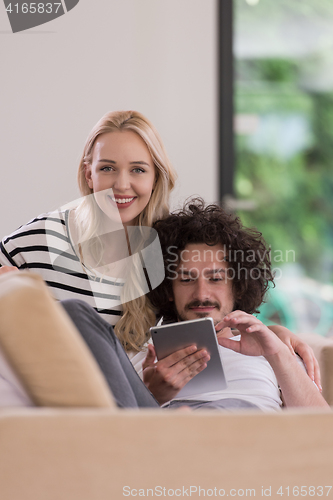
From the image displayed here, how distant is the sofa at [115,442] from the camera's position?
2.35 ft

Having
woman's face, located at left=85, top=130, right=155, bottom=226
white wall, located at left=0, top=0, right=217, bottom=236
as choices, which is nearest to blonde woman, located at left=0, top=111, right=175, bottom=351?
woman's face, located at left=85, top=130, right=155, bottom=226

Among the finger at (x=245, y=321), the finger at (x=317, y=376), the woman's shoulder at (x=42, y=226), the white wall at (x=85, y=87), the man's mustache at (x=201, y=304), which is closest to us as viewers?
the finger at (x=245, y=321)

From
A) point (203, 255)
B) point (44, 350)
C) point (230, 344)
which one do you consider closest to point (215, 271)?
point (203, 255)

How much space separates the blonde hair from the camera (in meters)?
1.69

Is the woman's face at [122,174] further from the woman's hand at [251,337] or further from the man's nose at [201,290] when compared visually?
the woman's hand at [251,337]

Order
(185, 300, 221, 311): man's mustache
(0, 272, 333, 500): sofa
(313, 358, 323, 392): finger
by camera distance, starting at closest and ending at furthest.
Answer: (0, 272, 333, 500): sofa
(313, 358, 323, 392): finger
(185, 300, 221, 311): man's mustache

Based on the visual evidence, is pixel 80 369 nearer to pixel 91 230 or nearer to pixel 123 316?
pixel 123 316

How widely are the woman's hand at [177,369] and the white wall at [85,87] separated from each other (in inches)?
55.4

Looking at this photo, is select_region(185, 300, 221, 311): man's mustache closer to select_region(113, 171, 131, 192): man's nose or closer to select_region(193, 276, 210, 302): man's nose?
select_region(193, 276, 210, 302): man's nose

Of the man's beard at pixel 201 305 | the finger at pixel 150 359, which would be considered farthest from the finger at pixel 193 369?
the man's beard at pixel 201 305

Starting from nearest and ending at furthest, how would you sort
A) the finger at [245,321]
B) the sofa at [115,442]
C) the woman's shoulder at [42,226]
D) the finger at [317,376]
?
1. the sofa at [115,442]
2. the finger at [245,321]
3. the finger at [317,376]
4. the woman's shoulder at [42,226]

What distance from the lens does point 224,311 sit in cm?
160

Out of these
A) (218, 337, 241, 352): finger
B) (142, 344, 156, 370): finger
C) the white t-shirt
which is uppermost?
(218, 337, 241, 352): finger

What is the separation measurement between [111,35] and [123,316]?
169cm
